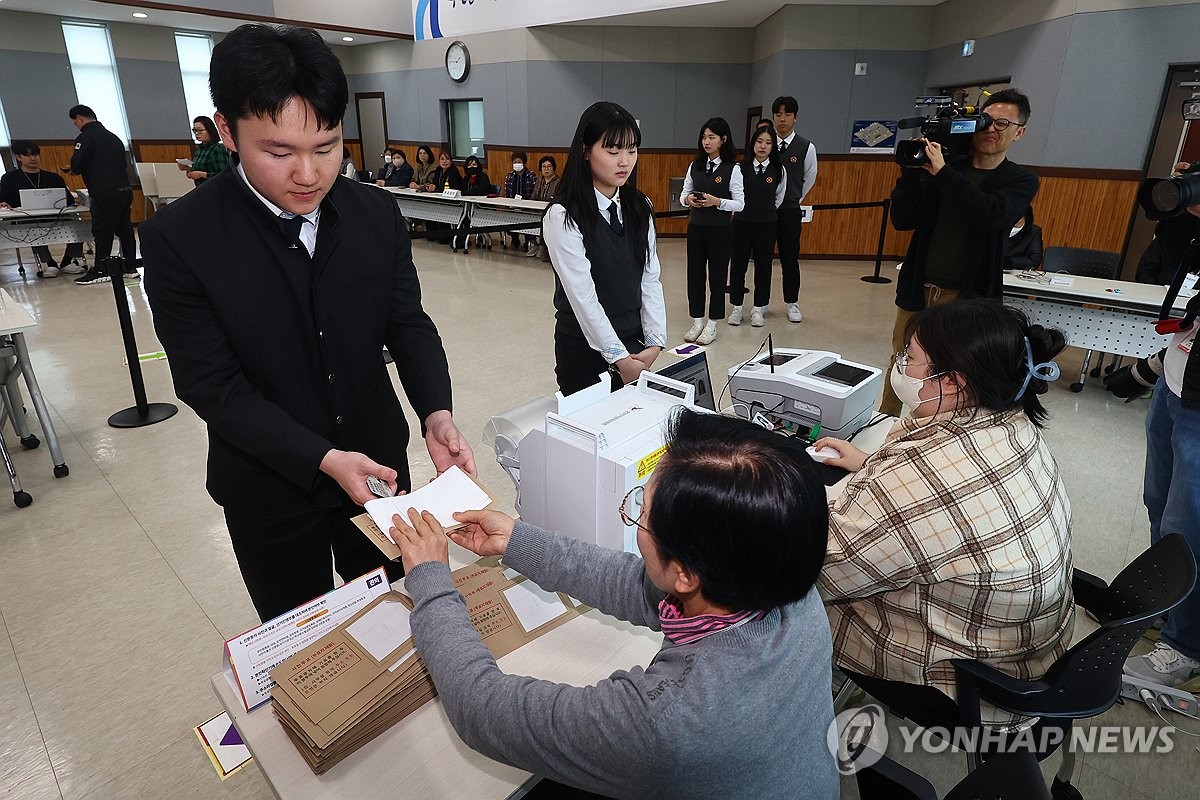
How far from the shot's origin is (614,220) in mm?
2381

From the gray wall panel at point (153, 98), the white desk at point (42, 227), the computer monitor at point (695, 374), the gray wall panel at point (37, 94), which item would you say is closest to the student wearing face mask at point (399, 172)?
the gray wall panel at point (153, 98)

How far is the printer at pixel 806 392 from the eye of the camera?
1981 mm

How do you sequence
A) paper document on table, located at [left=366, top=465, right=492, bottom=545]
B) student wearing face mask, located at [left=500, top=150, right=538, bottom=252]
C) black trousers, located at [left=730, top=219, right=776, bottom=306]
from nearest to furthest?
paper document on table, located at [left=366, top=465, right=492, bottom=545], black trousers, located at [left=730, top=219, right=776, bottom=306], student wearing face mask, located at [left=500, top=150, right=538, bottom=252]

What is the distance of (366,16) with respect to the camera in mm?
10047

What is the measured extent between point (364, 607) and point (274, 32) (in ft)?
3.26

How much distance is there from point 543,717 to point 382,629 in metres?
0.45

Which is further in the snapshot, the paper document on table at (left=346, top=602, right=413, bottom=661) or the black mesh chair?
the paper document on table at (left=346, top=602, right=413, bottom=661)

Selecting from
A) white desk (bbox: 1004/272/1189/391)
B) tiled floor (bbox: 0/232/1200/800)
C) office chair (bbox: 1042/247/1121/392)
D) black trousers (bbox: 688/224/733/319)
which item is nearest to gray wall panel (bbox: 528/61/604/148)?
black trousers (bbox: 688/224/733/319)

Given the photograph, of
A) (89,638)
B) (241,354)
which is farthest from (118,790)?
(241,354)

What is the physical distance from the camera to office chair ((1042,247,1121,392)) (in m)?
4.52

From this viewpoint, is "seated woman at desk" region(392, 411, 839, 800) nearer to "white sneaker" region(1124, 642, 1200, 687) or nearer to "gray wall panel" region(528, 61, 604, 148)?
"white sneaker" region(1124, 642, 1200, 687)

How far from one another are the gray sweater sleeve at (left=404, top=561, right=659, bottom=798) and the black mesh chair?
0.47 metres

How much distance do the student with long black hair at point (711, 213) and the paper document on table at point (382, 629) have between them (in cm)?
431

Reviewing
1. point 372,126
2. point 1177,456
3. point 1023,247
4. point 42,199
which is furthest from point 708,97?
point 1177,456
